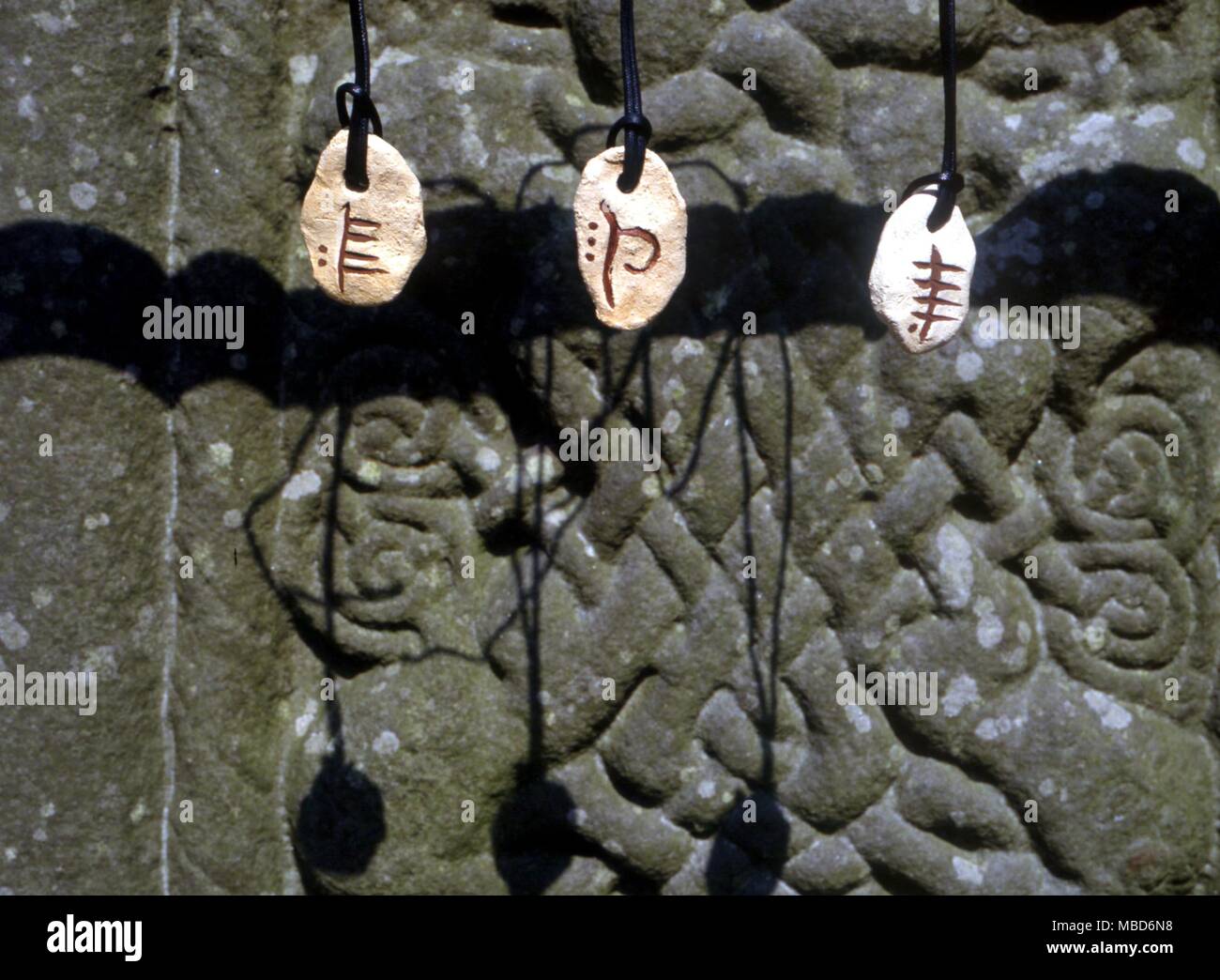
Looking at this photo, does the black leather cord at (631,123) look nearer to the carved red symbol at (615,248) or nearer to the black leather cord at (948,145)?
the carved red symbol at (615,248)

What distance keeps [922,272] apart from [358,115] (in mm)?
512

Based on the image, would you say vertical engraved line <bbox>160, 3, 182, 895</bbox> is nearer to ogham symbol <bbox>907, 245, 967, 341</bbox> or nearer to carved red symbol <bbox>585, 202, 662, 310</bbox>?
carved red symbol <bbox>585, 202, 662, 310</bbox>

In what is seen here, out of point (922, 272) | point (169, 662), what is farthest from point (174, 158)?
point (922, 272)

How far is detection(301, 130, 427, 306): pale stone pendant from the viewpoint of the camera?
1008 millimetres

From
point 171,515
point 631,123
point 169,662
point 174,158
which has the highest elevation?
point 174,158

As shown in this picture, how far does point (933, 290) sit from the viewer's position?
1.04m

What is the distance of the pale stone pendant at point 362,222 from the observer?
1.01m

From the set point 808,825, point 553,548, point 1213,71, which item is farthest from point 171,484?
point 1213,71

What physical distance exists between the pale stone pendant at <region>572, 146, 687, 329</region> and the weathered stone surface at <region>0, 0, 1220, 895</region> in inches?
11.8

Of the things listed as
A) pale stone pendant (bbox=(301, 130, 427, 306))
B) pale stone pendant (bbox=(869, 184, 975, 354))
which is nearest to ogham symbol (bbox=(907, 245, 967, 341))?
pale stone pendant (bbox=(869, 184, 975, 354))

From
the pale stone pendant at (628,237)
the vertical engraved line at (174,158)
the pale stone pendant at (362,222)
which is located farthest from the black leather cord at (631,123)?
the vertical engraved line at (174,158)

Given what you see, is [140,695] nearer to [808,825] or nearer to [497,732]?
[497,732]

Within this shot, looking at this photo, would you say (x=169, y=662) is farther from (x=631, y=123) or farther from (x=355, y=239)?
(x=631, y=123)

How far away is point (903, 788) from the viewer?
53.1 inches
